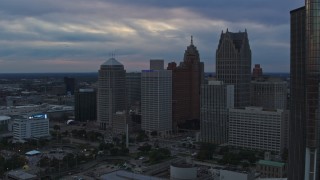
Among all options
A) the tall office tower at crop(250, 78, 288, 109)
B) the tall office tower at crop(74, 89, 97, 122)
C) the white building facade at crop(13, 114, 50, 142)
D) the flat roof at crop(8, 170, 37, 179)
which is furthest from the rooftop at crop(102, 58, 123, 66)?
the flat roof at crop(8, 170, 37, 179)

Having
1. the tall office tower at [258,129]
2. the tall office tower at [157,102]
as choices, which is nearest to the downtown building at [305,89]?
the tall office tower at [258,129]

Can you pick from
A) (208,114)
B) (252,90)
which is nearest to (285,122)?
(208,114)

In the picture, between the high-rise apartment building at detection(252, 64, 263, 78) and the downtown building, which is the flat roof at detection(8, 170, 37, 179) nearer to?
the downtown building

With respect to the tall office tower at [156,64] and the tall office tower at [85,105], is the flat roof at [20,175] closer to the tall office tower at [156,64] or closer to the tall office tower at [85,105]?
the tall office tower at [156,64]

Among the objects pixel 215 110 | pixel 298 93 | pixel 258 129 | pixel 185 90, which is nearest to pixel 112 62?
pixel 185 90

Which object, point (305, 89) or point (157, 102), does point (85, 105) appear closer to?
point (157, 102)

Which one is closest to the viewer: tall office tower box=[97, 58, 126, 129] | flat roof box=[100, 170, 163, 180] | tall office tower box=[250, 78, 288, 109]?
flat roof box=[100, 170, 163, 180]
